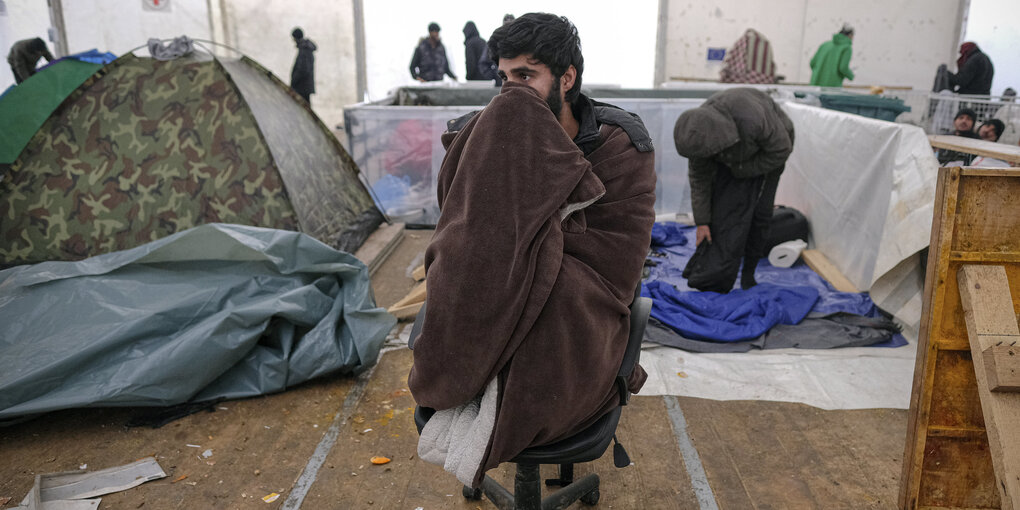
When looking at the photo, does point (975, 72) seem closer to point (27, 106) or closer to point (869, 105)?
point (869, 105)

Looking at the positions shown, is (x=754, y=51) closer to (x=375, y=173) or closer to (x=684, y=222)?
(x=684, y=222)

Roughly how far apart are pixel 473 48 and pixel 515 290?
782 centimetres

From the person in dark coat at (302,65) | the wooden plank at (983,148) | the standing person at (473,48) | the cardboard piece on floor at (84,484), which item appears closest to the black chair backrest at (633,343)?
the cardboard piece on floor at (84,484)

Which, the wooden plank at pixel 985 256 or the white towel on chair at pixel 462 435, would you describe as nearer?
the white towel on chair at pixel 462 435

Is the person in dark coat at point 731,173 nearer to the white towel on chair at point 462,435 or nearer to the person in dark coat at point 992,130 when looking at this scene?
the white towel on chair at point 462,435

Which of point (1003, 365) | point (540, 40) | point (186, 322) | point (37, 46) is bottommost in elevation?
point (186, 322)

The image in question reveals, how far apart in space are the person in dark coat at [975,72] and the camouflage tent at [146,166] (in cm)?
789

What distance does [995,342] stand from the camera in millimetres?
1591

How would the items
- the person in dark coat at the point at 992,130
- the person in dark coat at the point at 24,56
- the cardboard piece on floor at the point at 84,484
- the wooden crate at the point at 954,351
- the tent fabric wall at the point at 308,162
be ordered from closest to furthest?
the wooden crate at the point at 954,351, the cardboard piece on floor at the point at 84,484, the tent fabric wall at the point at 308,162, the person in dark coat at the point at 992,130, the person in dark coat at the point at 24,56

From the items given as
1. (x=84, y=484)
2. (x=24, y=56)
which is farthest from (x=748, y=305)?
(x=24, y=56)

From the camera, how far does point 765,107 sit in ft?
12.1

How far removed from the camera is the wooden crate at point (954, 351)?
163 centimetres

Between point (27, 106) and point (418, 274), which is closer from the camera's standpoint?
point (418, 274)

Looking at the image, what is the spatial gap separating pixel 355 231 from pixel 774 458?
326 centimetres
